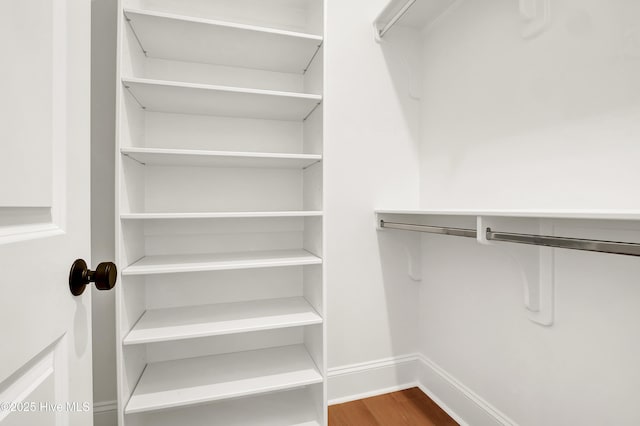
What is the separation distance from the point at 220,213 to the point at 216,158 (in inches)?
10.1

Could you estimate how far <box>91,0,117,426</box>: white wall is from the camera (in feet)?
4.46

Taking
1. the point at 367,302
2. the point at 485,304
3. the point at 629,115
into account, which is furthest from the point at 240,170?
the point at 629,115

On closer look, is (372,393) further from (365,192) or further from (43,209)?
(43,209)

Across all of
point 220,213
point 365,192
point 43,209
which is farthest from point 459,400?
point 43,209

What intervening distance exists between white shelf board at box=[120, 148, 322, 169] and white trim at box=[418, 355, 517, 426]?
1.36 meters

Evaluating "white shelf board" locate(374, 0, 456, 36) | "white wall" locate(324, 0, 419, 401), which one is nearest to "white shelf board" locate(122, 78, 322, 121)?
"white wall" locate(324, 0, 419, 401)

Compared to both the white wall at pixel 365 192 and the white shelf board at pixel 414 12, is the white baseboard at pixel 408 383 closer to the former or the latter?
the white wall at pixel 365 192

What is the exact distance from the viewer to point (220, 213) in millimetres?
1224

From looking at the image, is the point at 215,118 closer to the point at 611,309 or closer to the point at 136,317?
the point at 136,317

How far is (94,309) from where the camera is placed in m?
1.38

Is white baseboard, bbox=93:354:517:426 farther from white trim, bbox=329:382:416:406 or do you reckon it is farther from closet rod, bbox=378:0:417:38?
closet rod, bbox=378:0:417:38

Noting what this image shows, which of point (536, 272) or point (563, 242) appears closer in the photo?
point (563, 242)

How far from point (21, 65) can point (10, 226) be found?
0.70 ft

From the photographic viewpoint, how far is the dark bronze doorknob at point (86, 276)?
524mm
